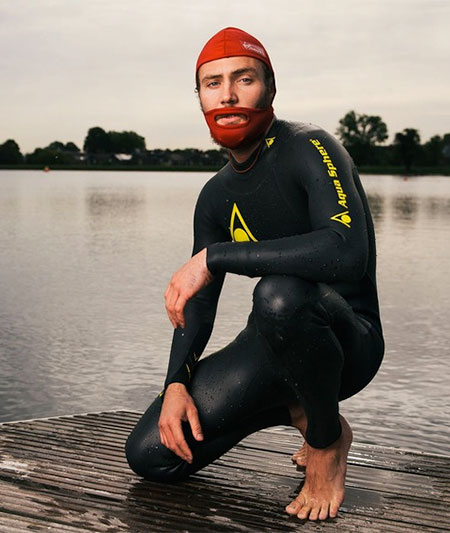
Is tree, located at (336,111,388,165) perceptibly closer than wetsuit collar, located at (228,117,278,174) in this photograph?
No

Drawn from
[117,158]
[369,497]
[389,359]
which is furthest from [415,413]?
[117,158]

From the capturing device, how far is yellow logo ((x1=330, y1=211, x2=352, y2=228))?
134 inches

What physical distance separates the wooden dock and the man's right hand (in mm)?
217

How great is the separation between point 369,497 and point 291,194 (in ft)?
4.30

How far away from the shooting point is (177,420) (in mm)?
3793

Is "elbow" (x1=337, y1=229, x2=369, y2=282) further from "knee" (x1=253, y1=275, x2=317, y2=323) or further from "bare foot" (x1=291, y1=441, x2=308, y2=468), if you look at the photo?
"bare foot" (x1=291, y1=441, x2=308, y2=468)

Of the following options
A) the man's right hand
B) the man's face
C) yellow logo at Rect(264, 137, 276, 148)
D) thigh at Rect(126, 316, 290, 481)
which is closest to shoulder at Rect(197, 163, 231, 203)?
yellow logo at Rect(264, 137, 276, 148)

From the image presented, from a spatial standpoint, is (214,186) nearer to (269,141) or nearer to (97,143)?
(269,141)

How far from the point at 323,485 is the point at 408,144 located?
14883 cm

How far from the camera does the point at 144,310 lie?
10922 mm

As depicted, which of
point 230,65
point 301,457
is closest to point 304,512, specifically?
point 301,457

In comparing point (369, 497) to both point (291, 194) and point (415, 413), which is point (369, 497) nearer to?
point (291, 194)

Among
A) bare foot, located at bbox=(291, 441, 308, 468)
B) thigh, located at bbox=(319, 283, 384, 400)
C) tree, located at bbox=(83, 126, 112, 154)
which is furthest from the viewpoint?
tree, located at bbox=(83, 126, 112, 154)

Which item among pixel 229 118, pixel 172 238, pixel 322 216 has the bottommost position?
pixel 172 238
